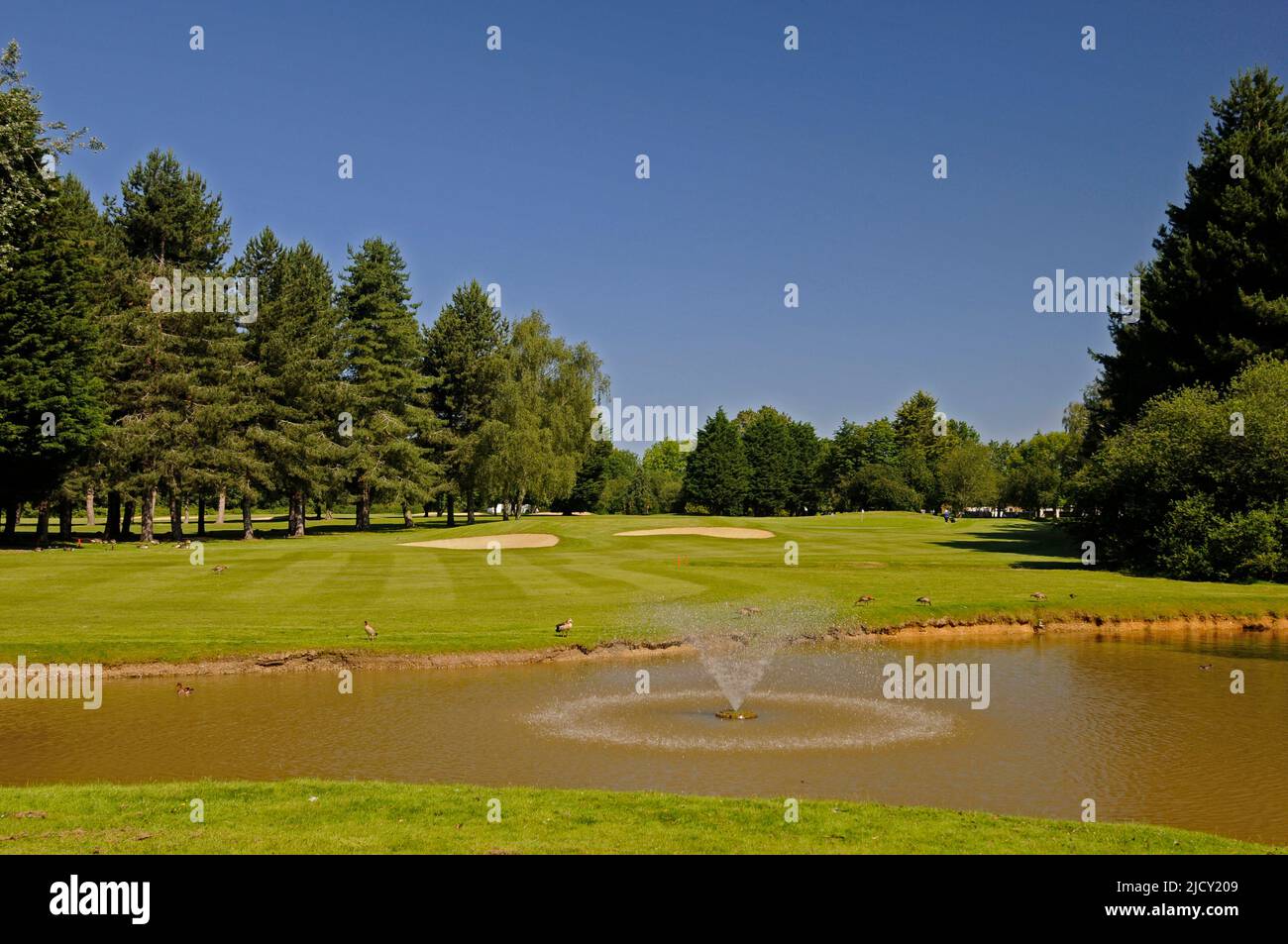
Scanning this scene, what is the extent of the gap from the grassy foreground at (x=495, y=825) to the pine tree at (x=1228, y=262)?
48.5 meters

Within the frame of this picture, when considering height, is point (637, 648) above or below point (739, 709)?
above

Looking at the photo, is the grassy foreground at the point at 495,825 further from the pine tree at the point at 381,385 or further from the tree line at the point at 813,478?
the tree line at the point at 813,478

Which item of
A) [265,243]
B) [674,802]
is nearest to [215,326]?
[265,243]

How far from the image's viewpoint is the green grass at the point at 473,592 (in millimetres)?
26969

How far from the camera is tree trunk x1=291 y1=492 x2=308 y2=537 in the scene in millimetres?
77688

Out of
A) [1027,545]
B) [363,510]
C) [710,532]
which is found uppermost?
[363,510]

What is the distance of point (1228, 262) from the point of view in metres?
53.4

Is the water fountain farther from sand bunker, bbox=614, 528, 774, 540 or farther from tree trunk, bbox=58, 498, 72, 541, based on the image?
tree trunk, bbox=58, 498, 72, 541

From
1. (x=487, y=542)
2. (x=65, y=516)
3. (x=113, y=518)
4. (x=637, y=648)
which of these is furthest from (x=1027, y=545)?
(x=65, y=516)

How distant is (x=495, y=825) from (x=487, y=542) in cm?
5033

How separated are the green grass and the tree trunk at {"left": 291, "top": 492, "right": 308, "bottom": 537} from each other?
17091 millimetres

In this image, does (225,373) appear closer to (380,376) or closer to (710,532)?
(380,376)

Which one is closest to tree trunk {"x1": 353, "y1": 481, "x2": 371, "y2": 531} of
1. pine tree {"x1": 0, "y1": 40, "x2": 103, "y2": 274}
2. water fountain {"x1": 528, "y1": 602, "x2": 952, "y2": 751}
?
pine tree {"x1": 0, "y1": 40, "x2": 103, "y2": 274}
